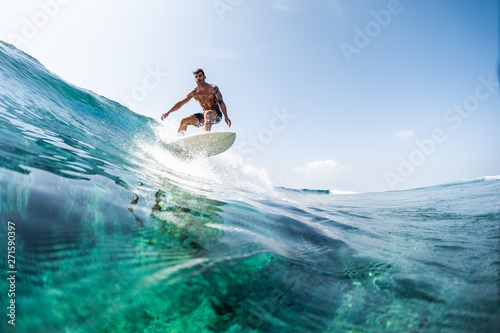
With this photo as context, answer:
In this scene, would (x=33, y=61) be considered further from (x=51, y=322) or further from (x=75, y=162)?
(x=51, y=322)

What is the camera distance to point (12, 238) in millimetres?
1317

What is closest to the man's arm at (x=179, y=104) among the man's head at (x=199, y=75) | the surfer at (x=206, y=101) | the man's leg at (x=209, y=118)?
the surfer at (x=206, y=101)

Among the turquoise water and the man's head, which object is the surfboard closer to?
the man's head

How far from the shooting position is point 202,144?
6.38 meters

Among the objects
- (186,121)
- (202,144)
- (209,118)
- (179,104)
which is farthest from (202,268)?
(186,121)

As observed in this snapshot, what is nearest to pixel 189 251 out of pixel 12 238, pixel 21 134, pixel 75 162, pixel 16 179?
pixel 12 238

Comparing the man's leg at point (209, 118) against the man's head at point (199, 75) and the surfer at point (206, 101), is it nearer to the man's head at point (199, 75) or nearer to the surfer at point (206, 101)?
the surfer at point (206, 101)

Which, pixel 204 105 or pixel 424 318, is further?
pixel 204 105

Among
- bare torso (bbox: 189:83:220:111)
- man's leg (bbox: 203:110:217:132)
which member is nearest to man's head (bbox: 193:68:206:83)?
bare torso (bbox: 189:83:220:111)

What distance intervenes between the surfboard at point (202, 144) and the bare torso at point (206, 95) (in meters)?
1.65

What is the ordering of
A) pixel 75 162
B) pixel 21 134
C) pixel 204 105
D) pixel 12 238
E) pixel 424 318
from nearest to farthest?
pixel 424 318 → pixel 12 238 → pixel 75 162 → pixel 21 134 → pixel 204 105

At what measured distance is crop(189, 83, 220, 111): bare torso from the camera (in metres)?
7.43

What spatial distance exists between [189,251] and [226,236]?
0.31m

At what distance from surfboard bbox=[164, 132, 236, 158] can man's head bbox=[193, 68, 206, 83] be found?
208 cm
